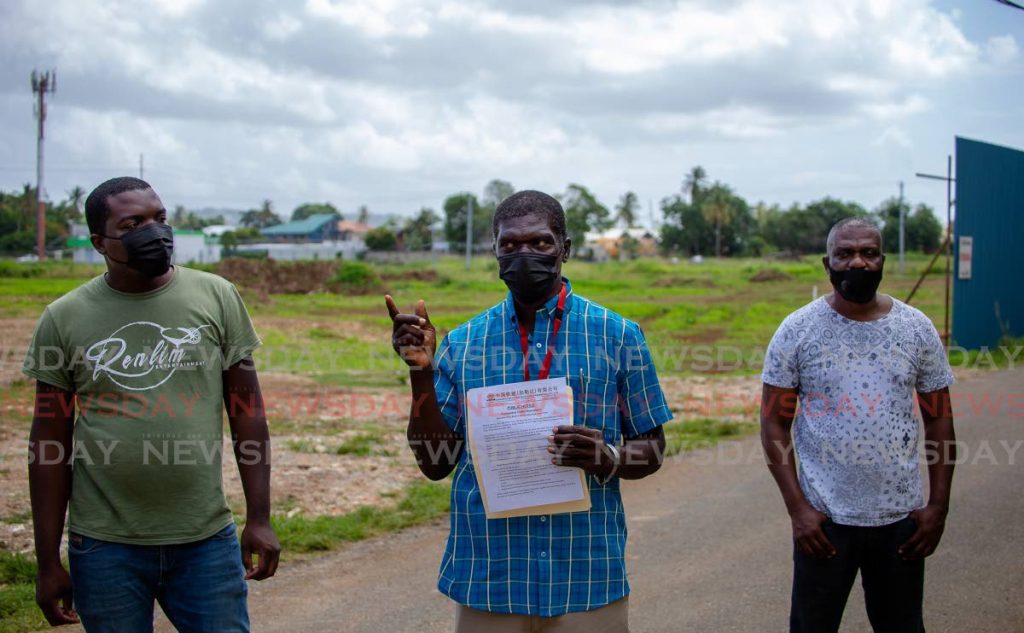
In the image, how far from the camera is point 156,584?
300 cm

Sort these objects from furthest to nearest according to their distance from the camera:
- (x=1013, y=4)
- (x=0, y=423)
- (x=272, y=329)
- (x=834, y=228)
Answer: (x=272, y=329) → (x=0, y=423) → (x=1013, y=4) → (x=834, y=228)

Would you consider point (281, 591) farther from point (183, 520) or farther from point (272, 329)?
point (272, 329)

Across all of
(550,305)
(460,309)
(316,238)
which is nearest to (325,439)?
(550,305)

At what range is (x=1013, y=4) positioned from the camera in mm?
5297

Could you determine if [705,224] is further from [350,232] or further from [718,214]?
[350,232]

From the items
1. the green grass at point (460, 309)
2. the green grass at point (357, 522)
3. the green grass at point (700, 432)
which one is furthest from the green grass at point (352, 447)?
the green grass at point (460, 309)

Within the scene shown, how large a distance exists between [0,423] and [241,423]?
25.9ft

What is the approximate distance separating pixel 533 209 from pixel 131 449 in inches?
55.7

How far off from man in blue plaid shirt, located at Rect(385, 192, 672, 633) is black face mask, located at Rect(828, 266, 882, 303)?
94 cm

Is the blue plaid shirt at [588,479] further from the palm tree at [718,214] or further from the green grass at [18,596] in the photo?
the palm tree at [718,214]

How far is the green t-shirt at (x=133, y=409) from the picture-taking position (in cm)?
294

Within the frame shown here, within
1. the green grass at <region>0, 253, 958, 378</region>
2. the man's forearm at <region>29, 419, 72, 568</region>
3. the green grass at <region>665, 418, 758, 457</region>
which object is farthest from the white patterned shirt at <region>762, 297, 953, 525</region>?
the green grass at <region>0, 253, 958, 378</region>

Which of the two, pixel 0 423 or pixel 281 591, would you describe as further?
pixel 0 423

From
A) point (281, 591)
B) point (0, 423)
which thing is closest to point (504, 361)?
point (281, 591)
